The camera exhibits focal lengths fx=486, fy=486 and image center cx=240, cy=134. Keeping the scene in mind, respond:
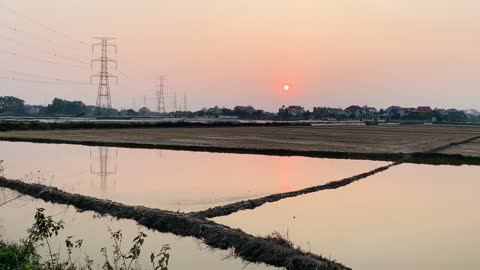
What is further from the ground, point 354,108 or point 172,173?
point 354,108

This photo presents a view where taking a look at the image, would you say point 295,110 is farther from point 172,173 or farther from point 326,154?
point 172,173

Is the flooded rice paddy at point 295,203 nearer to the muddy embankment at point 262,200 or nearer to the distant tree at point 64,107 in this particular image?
the muddy embankment at point 262,200

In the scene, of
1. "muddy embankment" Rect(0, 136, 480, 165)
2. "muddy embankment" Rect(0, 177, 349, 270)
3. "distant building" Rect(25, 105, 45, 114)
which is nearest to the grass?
"muddy embankment" Rect(0, 177, 349, 270)

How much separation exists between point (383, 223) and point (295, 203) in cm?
245

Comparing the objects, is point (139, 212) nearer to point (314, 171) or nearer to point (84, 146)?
point (314, 171)

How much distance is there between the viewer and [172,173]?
1577cm

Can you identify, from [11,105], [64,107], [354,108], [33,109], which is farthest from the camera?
[354,108]

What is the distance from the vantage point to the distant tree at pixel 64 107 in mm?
124312

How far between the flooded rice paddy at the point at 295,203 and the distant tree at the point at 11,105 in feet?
361

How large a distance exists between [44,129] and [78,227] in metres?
37.4

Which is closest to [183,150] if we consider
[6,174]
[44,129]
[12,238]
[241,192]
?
[6,174]

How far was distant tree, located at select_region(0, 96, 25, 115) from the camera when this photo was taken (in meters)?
120

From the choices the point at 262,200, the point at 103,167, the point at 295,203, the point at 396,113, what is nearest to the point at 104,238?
the point at 262,200

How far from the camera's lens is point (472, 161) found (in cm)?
2169
